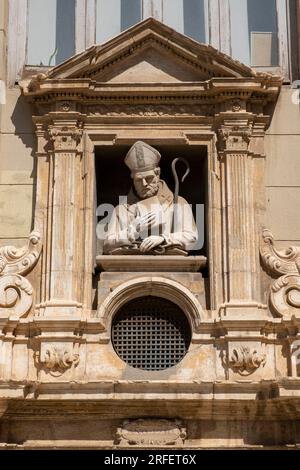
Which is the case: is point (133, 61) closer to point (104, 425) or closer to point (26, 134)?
point (26, 134)

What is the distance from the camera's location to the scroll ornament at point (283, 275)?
510 inches

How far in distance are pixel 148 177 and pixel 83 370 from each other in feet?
8.81

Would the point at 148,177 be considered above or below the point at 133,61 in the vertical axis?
below

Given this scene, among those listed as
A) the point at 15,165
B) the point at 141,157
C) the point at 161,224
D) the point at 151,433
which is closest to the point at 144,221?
the point at 161,224

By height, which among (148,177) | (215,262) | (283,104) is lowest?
(215,262)

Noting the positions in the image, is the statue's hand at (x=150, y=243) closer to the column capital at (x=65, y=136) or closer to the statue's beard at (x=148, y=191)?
the statue's beard at (x=148, y=191)

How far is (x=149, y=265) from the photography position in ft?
43.4

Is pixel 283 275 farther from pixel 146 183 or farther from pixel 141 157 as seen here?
pixel 141 157

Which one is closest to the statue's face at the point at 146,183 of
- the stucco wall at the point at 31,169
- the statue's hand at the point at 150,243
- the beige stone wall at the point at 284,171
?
the statue's hand at the point at 150,243

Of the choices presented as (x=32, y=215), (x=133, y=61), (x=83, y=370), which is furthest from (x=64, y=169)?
(x=83, y=370)

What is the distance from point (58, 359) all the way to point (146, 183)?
8.69 feet

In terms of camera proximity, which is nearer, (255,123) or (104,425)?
Result: (104,425)

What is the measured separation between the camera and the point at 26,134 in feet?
45.7

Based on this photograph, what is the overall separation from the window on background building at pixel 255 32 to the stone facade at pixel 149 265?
28.3 inches
